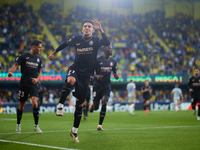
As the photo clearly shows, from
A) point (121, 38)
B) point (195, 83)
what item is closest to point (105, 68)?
point (195, 83)

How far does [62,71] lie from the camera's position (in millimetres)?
31328

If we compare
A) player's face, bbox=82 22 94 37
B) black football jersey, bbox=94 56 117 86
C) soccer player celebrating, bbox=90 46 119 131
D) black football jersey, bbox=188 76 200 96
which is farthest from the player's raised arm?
black football jersey, bbox=188 76 200 96

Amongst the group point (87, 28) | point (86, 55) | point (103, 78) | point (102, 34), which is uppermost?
point (87, 28)

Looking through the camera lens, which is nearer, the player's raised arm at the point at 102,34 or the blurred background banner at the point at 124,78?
the player's raised arm at the point at 102,34

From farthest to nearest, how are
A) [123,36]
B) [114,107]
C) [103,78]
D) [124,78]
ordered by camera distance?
[123,36] → [124,78] → [114,107] → [103,78]

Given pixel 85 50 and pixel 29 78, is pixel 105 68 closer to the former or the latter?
pixel 29 78

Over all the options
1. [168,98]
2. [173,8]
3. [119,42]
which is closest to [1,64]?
[119,42]

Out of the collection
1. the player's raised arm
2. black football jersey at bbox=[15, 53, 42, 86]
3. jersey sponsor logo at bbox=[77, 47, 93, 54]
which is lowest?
black football jersey at bbox=[15, 53, 42, 86]

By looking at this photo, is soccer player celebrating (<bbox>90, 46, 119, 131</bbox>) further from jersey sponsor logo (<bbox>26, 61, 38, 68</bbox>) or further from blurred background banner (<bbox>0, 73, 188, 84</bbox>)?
blurred background banner (<bbox>0, 73, 188, 84</bbox>)

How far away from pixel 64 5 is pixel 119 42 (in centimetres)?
988

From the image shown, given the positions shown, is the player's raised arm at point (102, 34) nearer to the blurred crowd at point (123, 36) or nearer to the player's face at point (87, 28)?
the player's face at point (87, 28)

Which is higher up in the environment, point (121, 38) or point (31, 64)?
point (121, 38)

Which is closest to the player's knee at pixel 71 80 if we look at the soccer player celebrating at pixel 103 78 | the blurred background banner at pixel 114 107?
the soccer player celebrating at pixel 103 78

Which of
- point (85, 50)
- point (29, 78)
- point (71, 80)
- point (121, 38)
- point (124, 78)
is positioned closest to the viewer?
point (71, 80)
